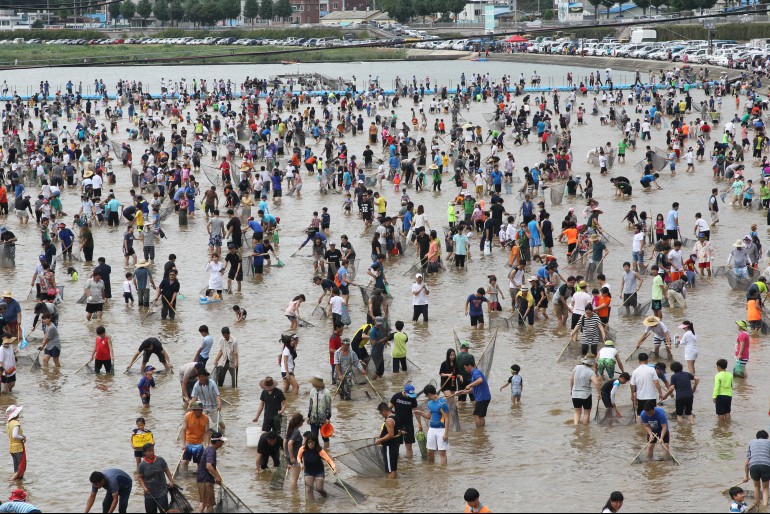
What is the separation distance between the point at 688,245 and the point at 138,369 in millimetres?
11992

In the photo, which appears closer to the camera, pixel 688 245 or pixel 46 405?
pixel 46 405

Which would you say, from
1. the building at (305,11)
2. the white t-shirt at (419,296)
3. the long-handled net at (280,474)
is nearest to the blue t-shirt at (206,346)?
the long-handled net at (280,474)

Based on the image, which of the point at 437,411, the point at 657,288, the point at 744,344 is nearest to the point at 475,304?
the point at 657,288

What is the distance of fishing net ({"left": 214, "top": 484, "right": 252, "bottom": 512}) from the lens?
35.3ft

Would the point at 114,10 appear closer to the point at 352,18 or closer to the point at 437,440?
the point at 352,18

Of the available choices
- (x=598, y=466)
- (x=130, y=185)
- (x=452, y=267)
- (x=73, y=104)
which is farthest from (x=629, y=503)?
(x=73, y=104)

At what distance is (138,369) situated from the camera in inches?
644

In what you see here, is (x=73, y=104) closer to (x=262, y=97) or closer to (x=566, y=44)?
(x=262, y=97)

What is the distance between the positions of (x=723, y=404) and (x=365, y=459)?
4.40m

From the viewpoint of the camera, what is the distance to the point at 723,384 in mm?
13250

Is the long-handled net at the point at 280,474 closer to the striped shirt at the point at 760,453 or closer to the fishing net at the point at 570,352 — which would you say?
the striped shirt at the point at 760,453

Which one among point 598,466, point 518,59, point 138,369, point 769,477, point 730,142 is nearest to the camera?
point 769,477

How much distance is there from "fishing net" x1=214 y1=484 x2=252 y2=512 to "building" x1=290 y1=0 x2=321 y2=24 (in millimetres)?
146775

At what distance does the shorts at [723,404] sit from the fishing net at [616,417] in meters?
0.97
